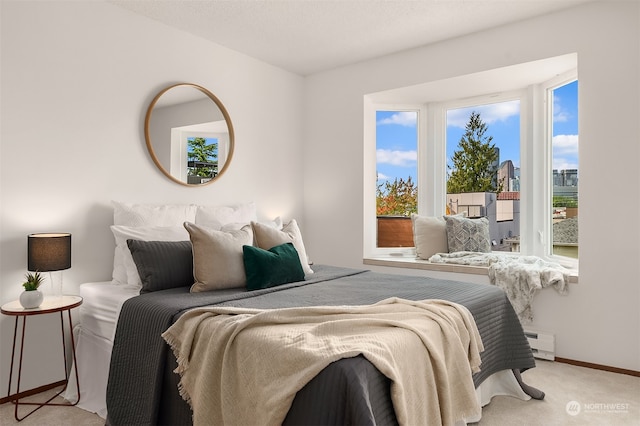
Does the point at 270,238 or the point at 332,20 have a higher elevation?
the point at 332,20

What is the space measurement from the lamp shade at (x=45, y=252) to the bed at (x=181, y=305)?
12.2 inches

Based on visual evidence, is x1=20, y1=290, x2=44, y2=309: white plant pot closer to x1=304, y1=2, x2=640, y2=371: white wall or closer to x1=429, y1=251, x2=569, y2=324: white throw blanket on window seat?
x1=429, y1=251, x2=569, y2=324: white throw blanket on window seat

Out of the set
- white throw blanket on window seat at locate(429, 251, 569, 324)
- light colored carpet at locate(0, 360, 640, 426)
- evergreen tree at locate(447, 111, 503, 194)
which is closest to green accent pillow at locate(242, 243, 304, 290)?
light colored carpet at locate(0, 360, 640, 426)

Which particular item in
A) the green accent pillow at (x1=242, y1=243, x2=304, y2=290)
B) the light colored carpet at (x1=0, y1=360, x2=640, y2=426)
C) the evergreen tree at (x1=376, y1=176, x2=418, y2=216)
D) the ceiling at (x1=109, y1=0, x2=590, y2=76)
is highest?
the ceiling at (x1=109, y1=0, x2=590, y2=76)

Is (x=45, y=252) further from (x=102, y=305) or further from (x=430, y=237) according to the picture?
(x=430, y=237)

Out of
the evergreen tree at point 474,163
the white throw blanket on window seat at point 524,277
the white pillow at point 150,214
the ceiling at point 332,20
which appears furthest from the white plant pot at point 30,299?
the evergreen tree at point 474,163

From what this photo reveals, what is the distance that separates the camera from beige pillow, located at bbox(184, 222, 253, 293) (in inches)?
102

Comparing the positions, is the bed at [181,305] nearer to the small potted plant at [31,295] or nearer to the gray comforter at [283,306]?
the gray comforter at [283,306]

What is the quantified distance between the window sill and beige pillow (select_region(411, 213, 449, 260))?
0.11 meters

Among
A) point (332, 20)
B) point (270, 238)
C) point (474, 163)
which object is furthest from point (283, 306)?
point (474, 163)

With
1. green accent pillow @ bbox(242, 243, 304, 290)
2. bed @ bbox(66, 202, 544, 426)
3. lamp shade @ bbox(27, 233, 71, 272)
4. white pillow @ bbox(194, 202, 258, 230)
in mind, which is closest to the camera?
bed @ bbox(66, 202, 544, 426)

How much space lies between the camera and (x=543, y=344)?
3.33 meters

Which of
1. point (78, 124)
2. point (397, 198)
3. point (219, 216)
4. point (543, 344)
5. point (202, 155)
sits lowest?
point (543, 344)

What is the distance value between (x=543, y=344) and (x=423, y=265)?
1.13 m
